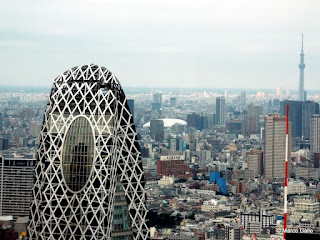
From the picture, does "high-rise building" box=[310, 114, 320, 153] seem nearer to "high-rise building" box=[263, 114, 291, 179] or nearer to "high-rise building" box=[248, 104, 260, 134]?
"high-rise building" box=[263, 114, 291, 179]

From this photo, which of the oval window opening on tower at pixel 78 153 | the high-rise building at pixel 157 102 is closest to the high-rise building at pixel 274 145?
the high-rise building at pixel 157 102

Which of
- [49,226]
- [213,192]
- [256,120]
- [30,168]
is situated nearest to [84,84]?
[49,226]

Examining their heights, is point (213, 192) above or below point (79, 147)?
below

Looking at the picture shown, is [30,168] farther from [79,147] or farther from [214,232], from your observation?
[79,147]

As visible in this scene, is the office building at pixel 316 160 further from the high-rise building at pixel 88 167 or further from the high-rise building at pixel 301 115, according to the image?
the high-rise building at pixel 88 167

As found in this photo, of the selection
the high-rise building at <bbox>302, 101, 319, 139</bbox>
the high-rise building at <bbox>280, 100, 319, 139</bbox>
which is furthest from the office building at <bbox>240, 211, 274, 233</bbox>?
the high-rise building at <bbox>302, 101, 319, 139</bbox>
